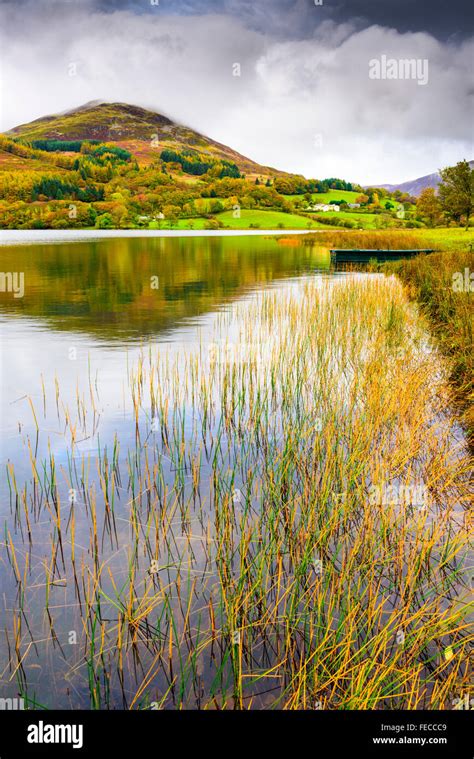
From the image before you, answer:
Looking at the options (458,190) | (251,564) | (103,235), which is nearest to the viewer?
(251,564)

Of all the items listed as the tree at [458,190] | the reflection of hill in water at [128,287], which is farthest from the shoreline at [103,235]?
the reflection of hill in water at [128,287]

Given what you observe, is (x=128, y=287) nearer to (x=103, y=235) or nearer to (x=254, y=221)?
(x=103, y=235)

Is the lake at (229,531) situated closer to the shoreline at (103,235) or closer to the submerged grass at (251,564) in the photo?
the submerged grass at (251,564)

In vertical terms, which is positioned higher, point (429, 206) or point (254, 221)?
point (254, 221)

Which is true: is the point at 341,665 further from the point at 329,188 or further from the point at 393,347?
the point at 329,188

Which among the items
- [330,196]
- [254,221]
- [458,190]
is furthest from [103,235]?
[330,196]

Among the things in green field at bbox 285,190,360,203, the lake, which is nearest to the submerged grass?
the lake

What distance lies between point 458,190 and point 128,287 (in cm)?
5984

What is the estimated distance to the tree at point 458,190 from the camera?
233 feet

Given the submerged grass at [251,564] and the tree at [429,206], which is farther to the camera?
the tree at [429,206]

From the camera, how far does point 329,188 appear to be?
7431 inches

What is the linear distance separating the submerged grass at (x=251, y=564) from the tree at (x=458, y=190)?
70434 millimetres

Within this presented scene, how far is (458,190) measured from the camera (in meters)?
72.2

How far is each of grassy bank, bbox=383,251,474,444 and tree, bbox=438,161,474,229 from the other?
54319 millimetres
